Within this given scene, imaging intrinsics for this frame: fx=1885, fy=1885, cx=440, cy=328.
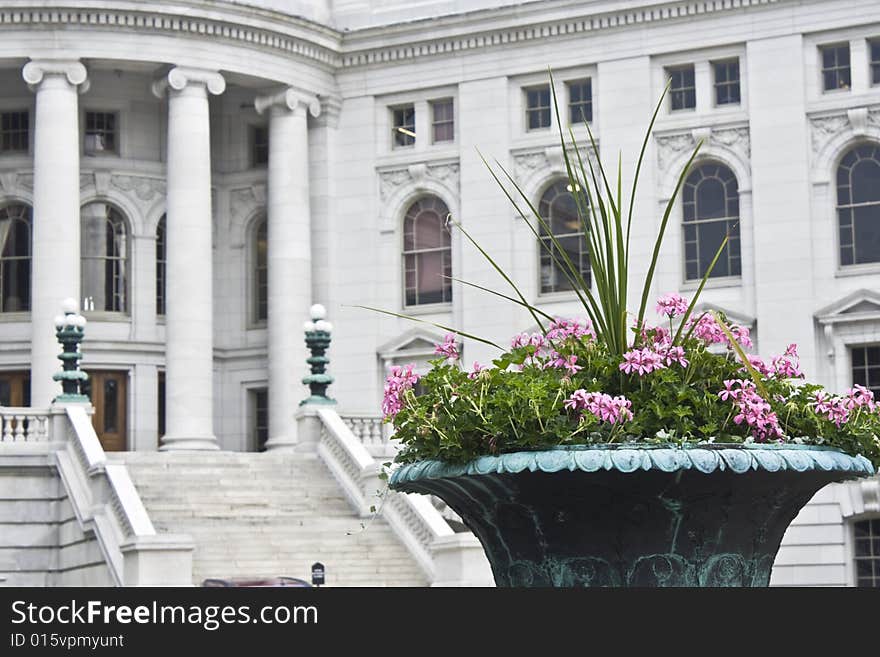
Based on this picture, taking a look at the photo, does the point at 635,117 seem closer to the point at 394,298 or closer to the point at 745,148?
the point at 745,148

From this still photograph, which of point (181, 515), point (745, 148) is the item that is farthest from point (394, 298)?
point (181, 515)

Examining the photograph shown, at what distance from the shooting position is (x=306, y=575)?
1372 inches

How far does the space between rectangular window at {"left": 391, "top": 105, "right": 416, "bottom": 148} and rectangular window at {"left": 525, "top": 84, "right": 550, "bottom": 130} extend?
335cm

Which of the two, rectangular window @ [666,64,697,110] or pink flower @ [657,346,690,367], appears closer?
pink flower @ [657,346,690,367]

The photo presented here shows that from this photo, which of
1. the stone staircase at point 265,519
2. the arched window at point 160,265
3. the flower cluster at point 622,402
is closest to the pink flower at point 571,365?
the flower cluster at point 622,402

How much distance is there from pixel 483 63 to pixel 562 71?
7.31ft

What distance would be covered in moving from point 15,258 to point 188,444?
26.8ft

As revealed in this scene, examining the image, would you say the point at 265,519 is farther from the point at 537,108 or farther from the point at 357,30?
the point at 357,30

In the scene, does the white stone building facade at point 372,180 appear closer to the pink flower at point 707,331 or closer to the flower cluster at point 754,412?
the pink flower at point 707,331

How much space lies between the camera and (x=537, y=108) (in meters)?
50.3

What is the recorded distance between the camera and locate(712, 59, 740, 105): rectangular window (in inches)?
1877

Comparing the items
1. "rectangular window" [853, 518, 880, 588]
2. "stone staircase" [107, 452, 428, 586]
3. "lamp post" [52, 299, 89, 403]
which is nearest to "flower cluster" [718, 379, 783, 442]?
"stone staircase" [107, 452, 428, 586]

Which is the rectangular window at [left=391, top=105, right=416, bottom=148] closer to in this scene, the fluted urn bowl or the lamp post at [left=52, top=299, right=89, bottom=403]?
the lamp post at [left=52, top=299, right=89, bottom=403]

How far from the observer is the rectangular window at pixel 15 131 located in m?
51.2
